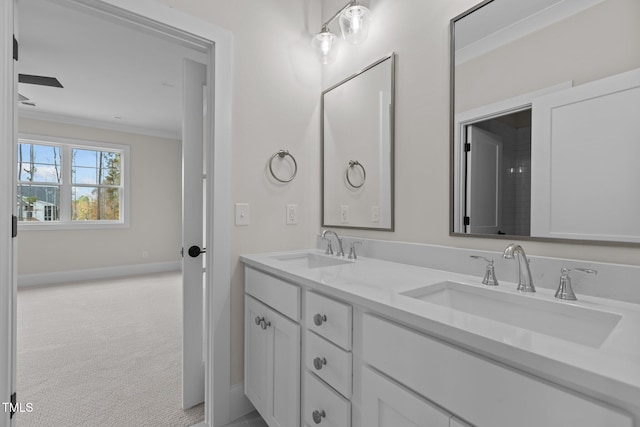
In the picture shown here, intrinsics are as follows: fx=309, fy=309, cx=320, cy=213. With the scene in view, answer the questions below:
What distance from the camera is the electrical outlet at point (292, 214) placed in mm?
1945

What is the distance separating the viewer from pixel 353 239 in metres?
1.81

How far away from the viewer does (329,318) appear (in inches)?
43.3

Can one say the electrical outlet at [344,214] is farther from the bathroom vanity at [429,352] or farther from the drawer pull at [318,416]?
the drawer pull at [318,416]

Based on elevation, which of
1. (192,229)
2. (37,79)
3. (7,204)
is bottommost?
(192,229)

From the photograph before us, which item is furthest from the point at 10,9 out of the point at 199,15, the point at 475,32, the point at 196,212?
the point at 475,32

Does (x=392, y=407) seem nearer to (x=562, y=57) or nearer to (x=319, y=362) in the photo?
(x=319, y=362)

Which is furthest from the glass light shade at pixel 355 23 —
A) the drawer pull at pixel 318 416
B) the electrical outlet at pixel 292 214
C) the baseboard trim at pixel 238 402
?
the baseboard trim at pixel 238 402

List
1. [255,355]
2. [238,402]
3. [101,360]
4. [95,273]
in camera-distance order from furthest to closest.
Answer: [95,273] → [101,360] → [238,402] → [255,355]

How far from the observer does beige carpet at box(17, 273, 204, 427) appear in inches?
67.9

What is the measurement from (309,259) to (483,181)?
1043 millimetres

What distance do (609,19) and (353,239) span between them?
134cm

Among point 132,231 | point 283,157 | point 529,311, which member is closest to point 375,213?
point 283,157

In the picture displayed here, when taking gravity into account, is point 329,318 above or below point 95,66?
below

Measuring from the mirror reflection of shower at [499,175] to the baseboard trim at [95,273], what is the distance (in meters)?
5.64
